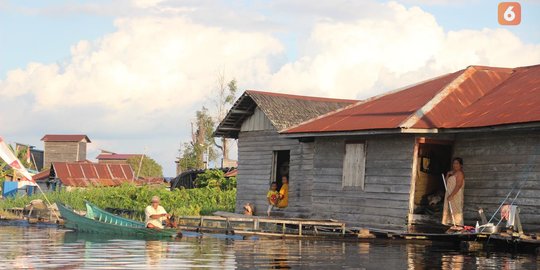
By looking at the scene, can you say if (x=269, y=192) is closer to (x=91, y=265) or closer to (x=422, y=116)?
(x=422, y=116)

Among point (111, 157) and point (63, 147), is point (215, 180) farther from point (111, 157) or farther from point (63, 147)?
point (111, 157)

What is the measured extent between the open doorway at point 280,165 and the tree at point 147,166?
45.9 meters

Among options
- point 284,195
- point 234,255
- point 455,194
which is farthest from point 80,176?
point 234,255

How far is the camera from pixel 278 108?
2870cm

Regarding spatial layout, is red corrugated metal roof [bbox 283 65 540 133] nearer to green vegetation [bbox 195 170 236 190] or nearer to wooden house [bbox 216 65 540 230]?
wooden house [bbox 216 65 540 230]

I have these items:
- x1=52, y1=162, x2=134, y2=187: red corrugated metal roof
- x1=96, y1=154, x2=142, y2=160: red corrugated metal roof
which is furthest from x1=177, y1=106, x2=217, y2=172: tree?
x1=96, y1=154, x2=142, y2=160: red corrugated metal roof

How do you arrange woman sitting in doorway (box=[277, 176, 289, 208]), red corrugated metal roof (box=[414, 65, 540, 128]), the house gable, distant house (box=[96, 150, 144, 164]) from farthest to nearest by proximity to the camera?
distant house (box=[96, 150, 144, 164])
the house gable
woman sitting in doorway (box=[277, 176, 289, 208])
red corrugated metal roof (box=[414, 65, 540, 128])

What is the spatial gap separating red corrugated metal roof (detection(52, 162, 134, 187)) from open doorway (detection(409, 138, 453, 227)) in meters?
30.5

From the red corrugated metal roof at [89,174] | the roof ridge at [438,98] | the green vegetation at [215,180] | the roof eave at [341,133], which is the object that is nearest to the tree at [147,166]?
the red corrugated metal roof at [89,174]

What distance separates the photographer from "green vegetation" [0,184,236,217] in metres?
34.9

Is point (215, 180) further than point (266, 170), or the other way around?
point (215, 180)

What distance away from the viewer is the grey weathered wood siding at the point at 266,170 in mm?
26969

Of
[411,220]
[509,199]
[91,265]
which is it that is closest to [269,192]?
[411,220]

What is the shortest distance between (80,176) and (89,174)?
94 centimetres
